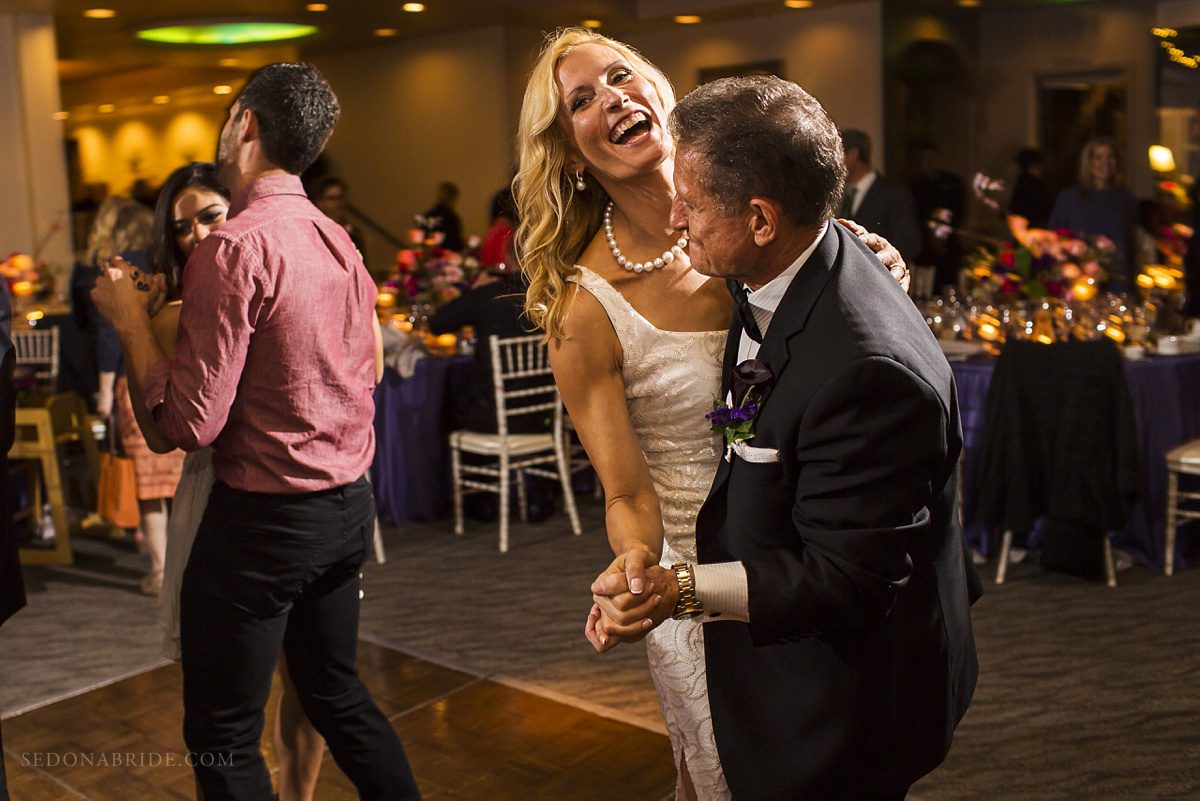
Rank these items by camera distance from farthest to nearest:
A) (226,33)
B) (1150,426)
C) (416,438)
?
(226,33)
(416,438)
(1150,426)

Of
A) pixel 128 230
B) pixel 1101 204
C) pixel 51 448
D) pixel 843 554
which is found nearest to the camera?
pixel 843 554

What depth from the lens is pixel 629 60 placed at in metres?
1.74

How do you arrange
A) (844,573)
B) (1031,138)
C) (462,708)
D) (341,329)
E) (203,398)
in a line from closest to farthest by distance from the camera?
(844,573), (203,398), (341,329), (462,708), (1031,138)

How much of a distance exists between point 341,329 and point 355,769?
32.5 inches

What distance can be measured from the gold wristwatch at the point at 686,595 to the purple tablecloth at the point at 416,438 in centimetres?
442

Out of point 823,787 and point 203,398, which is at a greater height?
point 203,398

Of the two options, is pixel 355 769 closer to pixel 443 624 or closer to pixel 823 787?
pixel 823 787

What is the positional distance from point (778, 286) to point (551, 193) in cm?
56

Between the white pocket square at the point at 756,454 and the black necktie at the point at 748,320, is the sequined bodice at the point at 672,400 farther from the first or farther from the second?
the white pocket square at the point at 756,454

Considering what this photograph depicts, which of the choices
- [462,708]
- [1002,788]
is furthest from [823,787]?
[462,708]

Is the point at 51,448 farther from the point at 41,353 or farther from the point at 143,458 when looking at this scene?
the point at 41,353

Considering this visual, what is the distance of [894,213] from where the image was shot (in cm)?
690

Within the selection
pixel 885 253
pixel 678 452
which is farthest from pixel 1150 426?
pixel 678 452

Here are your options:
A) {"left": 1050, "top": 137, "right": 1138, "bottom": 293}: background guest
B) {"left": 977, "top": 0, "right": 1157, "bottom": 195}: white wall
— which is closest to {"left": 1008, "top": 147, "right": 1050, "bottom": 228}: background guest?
{"left": 977, "top": 0, "right": 1157, "bottom": 195}: white wall
